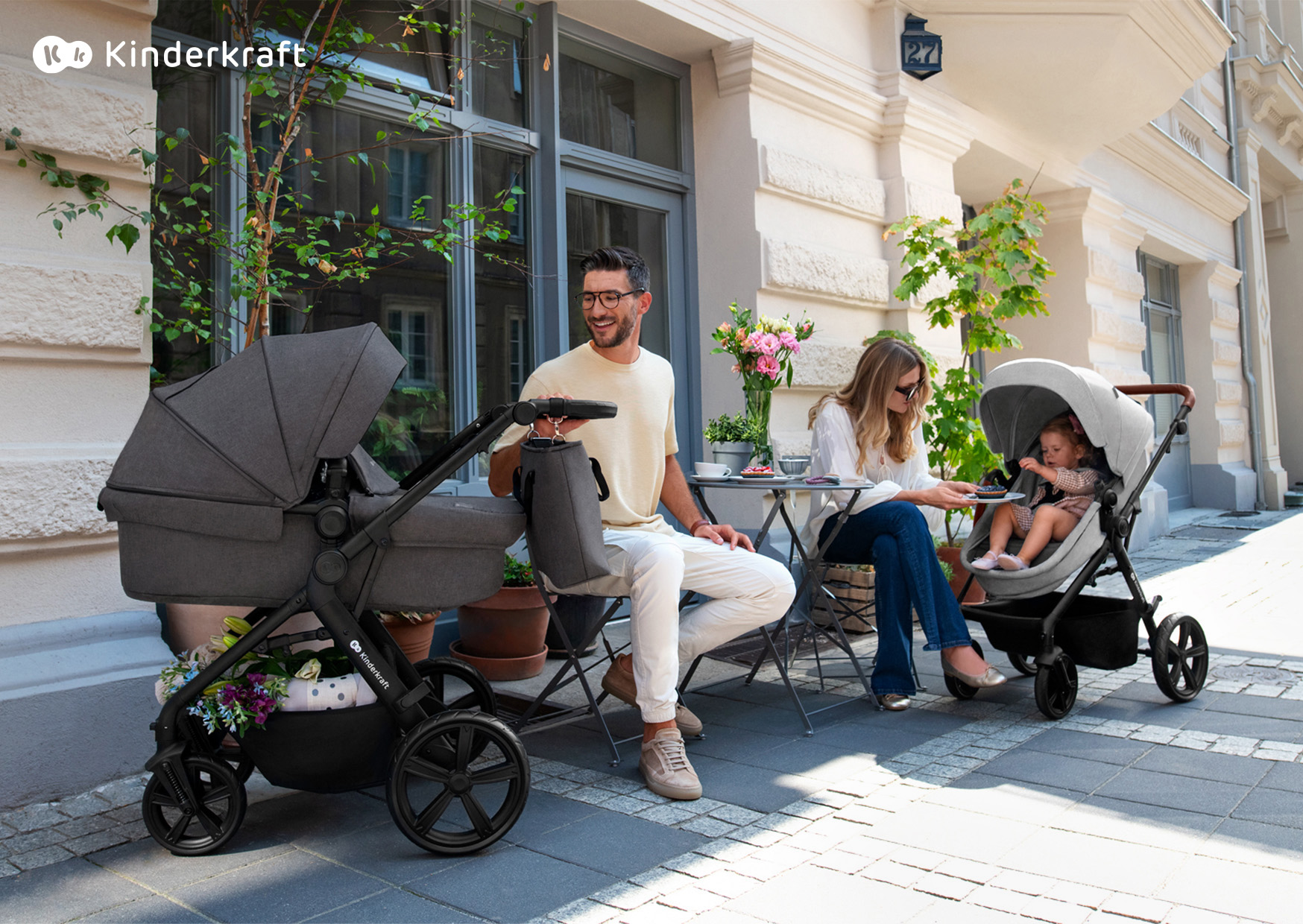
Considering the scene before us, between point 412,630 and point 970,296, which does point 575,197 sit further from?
point 412,630

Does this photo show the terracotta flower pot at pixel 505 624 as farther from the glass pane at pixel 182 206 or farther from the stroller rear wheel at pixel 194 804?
the stroller rear wheel at pixel 194 804

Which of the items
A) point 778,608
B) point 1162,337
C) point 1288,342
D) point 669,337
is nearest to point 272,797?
point 778,608

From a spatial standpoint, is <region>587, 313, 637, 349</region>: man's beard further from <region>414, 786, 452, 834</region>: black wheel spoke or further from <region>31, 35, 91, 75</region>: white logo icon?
<region>31, 35, 91, 75</region>: white logo icon

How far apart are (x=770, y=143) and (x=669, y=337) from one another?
1257 mm

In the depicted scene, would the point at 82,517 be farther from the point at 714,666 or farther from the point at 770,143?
the point at 770,143

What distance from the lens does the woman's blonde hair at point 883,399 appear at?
161 inches

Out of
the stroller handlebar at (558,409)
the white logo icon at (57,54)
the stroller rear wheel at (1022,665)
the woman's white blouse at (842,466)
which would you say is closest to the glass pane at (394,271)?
the white logo icon at (57,54)

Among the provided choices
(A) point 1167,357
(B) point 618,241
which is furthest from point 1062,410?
(A) point 1167,357

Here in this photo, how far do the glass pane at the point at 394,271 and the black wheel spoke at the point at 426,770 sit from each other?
2189 mm

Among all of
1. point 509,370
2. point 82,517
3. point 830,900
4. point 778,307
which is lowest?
point 830,900

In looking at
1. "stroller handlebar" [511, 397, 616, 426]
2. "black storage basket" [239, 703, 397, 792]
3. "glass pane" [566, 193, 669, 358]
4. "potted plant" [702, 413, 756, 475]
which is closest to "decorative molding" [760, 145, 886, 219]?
"glass pane" [566, 193, 669, 358]

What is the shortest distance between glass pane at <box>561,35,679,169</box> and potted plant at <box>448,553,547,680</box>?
8.31 ft

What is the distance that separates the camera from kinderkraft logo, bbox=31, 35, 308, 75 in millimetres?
3117

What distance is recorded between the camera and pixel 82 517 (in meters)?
3.06
